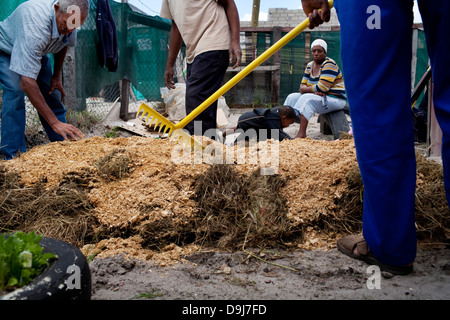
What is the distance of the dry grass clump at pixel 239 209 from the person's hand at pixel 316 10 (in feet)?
3.18

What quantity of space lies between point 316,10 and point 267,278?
52.3 inches

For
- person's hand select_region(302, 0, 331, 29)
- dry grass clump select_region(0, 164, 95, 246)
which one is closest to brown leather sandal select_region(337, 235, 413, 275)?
person's hand select_region(302, 0, 331, 29)

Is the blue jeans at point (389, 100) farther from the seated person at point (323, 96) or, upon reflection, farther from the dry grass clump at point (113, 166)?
the seated person at point (323, 96)

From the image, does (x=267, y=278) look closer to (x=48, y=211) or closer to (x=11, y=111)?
(x=48, y=211)

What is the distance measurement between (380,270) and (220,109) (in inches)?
248

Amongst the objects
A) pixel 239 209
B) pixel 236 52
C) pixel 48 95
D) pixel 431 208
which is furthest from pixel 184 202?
pixel 48 95

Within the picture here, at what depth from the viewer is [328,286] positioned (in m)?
1.68

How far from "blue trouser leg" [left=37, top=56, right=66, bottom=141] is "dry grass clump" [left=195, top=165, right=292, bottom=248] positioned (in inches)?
82.5

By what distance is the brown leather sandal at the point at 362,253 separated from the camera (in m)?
1.75

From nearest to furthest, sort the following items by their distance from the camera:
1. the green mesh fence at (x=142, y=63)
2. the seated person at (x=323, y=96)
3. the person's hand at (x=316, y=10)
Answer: the person's hand at (x=316, y=10) → the seated person at (x=323, y=96) → the green mesh fence at (x=142, y=63)

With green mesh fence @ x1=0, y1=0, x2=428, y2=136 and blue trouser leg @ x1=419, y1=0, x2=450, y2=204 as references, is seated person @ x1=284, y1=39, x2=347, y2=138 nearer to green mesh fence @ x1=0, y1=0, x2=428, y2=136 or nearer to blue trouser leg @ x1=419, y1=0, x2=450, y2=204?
green mesh fence @ x1=0, y1=0, x2=428, y2=136

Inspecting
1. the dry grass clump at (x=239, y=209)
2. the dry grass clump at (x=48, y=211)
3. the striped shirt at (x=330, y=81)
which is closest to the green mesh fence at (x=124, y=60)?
the striped shirt at (x=330, y=81)

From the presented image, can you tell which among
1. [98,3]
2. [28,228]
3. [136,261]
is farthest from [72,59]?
[136,261]

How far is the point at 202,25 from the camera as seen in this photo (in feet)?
11.4
